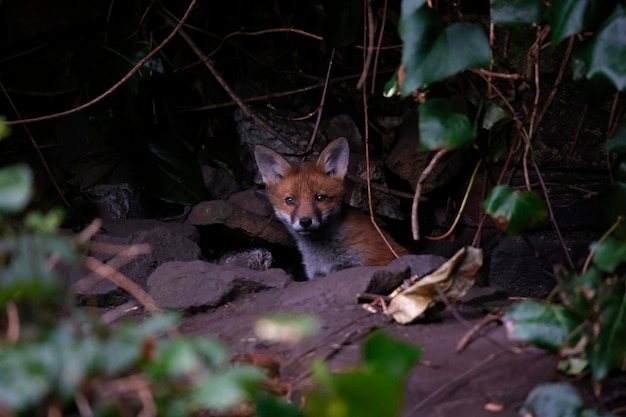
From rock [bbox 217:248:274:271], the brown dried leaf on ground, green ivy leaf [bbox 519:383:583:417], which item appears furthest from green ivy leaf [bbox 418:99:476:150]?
rock [bbox 217:248:274:271]

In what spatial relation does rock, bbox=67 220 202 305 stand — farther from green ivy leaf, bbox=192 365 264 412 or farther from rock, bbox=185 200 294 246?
green ivy leaf, bbox=192 365 264 412

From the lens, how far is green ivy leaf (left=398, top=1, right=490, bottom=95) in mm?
2812

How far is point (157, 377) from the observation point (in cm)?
176

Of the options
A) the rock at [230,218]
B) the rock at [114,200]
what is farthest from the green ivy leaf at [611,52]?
the rock at [114,200]

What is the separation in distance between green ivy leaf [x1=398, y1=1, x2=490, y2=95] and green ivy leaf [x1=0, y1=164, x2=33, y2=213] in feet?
4.80

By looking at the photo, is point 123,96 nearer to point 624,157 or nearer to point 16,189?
point 624,157

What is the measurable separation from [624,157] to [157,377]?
251cm

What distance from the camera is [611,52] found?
291cm

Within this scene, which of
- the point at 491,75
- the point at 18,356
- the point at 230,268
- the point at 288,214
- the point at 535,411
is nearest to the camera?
the point at 18,356

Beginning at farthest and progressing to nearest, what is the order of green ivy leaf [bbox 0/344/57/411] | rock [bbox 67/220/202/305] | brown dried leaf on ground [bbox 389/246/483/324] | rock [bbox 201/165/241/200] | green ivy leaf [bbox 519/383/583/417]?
rock [bbox 201/165/241/200] < rock [bbox 67/220/202/305] < brown dried leaf on ground [bbox 389/246/483/324] < green ivy leaf [bbox 519/383/583/417] < green ivy leaf [bbox 0/344/57/411]

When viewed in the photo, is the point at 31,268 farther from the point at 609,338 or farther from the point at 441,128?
the point at 609,338

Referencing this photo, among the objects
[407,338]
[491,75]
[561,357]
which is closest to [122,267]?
[407,338]

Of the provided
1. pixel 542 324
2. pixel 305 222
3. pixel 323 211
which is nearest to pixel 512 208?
pixel 542 324

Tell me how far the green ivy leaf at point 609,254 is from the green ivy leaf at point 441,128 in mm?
674
